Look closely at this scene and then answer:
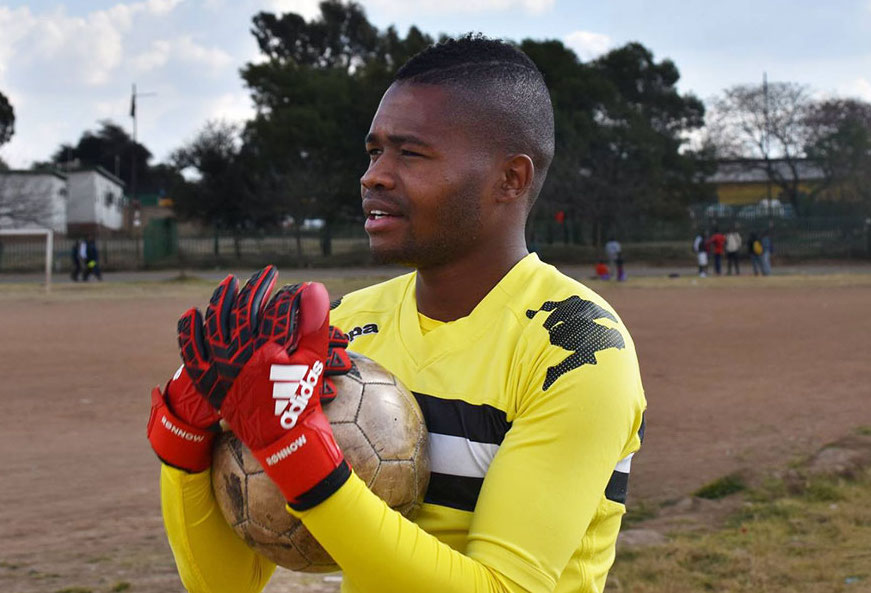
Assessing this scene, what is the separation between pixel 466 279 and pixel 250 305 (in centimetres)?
69

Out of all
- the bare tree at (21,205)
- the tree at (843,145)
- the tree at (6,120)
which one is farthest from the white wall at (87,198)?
the tree at (843,145)

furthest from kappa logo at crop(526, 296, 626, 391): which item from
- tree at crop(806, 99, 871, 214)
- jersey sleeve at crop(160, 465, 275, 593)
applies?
tree at crop(806, 99, 871, 214)

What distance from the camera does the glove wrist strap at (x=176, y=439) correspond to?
211 centimetres

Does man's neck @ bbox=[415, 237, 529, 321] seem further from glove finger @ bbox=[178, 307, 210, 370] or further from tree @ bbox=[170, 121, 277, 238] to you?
tree @ bbox=[170, 121, 277, 238]

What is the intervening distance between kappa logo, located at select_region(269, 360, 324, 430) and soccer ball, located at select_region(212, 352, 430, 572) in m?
0.17

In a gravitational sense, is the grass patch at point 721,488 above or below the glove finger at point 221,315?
below

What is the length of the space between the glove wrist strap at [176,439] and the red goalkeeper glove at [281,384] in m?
0.16

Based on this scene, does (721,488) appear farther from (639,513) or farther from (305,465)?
(305,465)

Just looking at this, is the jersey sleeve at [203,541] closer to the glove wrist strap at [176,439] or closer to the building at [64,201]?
the glove wrist strap at [176,439]

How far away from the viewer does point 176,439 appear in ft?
6.98

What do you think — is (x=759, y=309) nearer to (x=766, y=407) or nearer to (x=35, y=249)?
(x=766, y=407)

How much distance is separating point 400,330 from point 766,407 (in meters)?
8.65

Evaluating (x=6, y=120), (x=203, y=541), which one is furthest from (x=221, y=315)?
(x=6, y=120)

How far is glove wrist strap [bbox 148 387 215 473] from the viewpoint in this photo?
211cm
